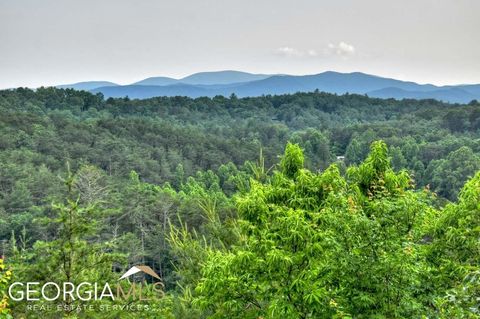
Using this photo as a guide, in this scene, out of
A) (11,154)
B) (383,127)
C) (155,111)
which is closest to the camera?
(11,154)

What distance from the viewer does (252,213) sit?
700 centimetres

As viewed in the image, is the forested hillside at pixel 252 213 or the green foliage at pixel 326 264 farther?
the forested hillside at pixel 252 213

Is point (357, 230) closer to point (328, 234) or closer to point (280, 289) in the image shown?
point (328, 234)

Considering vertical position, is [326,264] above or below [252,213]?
below

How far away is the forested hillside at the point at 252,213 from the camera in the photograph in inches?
Result: 221

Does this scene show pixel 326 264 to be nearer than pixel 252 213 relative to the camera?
Yes

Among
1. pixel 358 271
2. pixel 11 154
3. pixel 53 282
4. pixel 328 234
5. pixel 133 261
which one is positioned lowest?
pixel 133 261

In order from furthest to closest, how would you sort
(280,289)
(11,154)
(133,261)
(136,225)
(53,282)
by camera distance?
(11,154) < (136,225) < (133,261) < (53,282) < (280,289)

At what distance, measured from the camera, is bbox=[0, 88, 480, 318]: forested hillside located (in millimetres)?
5621

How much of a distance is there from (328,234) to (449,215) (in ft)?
8.29

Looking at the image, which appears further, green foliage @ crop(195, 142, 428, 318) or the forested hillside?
the forested hillside

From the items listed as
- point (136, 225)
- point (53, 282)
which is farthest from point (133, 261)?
point (53, 282)

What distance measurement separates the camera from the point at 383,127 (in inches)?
3292

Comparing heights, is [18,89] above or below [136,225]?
above
